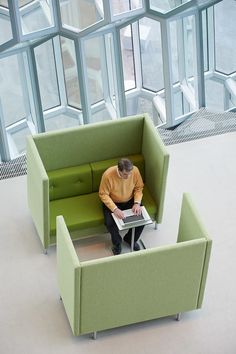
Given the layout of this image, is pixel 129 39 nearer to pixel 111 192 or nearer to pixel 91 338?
pixel 111 192

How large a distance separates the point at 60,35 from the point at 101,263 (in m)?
3.93

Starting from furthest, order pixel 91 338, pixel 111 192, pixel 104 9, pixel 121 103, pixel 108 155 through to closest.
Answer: pixel 121 103
pixel 104 9
pixel 108 155
pixel 111 192
pixel 91 338

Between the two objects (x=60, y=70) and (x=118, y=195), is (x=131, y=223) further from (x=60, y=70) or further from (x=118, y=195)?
(x=60, y=70)

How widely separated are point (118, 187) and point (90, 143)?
0.77 meters

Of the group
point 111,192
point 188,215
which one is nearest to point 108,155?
point 111,192

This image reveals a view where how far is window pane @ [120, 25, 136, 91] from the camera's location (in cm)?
1214

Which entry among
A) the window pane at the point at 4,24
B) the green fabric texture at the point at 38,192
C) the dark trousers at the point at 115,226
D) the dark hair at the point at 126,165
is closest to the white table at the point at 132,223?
the dark trousers at the point at 115,226

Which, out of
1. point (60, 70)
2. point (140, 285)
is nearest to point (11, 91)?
point (60, 70)

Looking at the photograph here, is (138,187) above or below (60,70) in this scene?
below

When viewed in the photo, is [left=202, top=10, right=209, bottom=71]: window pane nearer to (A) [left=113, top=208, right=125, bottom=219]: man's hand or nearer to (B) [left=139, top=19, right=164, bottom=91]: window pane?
(B) [left=139, top=19, right=164, bottom=91]: window pane

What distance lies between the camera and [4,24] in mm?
11578

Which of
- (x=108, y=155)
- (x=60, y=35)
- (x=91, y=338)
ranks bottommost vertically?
(x=91, y=338)

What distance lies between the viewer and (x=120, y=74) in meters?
12.2

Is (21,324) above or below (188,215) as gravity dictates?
below
